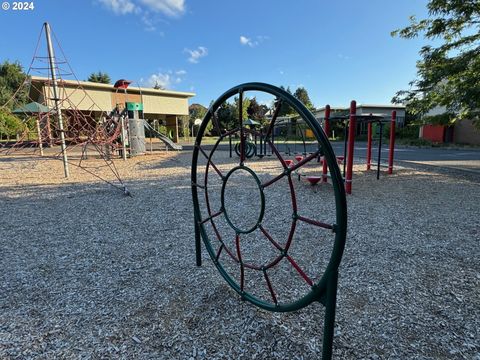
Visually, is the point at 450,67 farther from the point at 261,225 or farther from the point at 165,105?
the point at 165,105

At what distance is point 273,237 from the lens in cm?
329

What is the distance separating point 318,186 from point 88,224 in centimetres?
424

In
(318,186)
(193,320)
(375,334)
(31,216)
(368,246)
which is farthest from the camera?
(318,186)

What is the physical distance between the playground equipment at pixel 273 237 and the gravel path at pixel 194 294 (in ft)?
0.71

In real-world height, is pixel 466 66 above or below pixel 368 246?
above

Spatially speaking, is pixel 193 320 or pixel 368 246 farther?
Result: pixel 368 246

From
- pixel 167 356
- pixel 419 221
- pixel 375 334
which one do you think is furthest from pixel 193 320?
pixel 419 221

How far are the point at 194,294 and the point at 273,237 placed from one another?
1369 mm

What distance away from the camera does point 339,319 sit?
184cm

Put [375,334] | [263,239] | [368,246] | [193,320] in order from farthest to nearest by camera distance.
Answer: [263,239]
[368,246]
[193,320]
[375,334]

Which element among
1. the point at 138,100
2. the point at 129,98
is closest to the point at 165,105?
the point at 138,100

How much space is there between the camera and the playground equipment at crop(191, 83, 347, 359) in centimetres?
130

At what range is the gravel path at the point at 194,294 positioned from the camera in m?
1.62

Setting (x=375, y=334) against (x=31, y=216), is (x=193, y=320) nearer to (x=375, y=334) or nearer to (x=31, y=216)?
(x=375, y=334)
